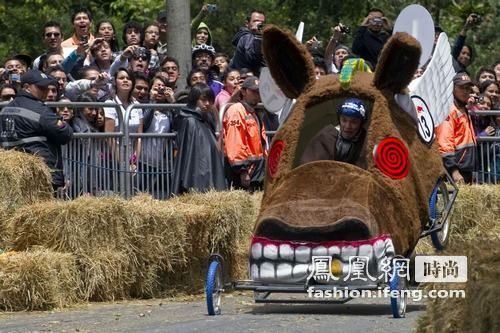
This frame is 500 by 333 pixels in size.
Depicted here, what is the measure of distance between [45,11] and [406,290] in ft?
61.2

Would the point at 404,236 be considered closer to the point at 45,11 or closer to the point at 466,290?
the point at 466,290

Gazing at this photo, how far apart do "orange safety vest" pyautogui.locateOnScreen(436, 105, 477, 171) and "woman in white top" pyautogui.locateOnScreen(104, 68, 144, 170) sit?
372cm

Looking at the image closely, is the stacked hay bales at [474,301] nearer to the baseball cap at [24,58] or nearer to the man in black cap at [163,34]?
the baseball cap at [24,58]

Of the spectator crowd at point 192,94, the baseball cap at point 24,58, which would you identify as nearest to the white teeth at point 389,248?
the spectator crowd at point 192,94

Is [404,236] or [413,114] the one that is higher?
[413,114]

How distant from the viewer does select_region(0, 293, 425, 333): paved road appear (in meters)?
12.5

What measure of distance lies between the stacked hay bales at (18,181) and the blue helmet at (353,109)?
339cm

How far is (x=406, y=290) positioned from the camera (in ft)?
43.1

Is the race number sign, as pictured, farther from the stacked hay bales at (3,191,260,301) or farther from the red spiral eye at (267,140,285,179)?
the stacked hay bales at (3,191,260,301)

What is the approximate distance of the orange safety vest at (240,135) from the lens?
1773 cm

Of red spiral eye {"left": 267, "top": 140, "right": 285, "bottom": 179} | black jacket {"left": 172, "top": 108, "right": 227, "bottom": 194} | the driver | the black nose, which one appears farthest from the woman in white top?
the black nose

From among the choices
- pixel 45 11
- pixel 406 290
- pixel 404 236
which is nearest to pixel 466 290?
pixel 406 290

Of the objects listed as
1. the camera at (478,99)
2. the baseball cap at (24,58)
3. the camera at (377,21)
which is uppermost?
the camera at (377,21)

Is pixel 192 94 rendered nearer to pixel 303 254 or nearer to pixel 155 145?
pixel 155 145
